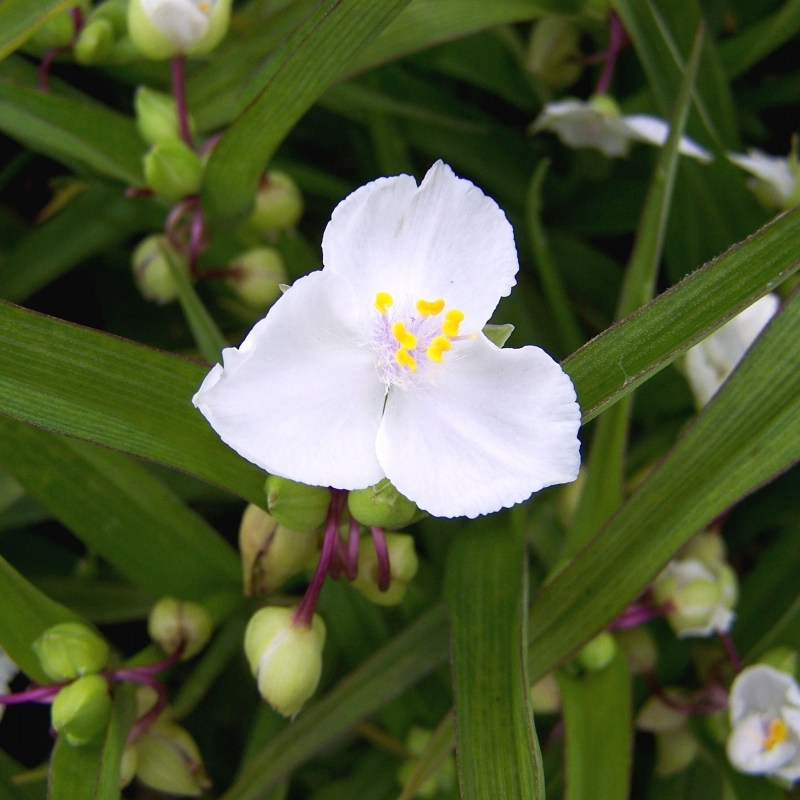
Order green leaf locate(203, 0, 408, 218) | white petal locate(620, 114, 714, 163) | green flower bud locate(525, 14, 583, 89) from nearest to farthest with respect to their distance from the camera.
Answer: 1. green leaf locate(203, 0, 408, 218)
2. white petal locate(620, 114, 714, 163)
3. green flower bud locate(525, 14, 583, 89)

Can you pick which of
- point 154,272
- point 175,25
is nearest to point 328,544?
point 154,272

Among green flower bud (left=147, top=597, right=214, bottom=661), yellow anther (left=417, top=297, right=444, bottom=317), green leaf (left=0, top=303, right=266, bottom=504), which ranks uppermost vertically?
yellow anther (left=417, top=297, right=444, bottom=317)

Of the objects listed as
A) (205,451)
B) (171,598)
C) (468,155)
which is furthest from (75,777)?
(468,155)

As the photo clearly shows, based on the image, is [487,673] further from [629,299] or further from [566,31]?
[566,31]

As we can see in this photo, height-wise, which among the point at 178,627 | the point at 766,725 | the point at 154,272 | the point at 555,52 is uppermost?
the point at 555,52

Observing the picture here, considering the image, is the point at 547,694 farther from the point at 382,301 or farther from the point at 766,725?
the point at 382,301

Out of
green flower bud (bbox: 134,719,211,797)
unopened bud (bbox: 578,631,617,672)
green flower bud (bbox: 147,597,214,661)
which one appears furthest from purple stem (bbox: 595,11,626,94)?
green flower bud (bbox: 134,719,211,797)

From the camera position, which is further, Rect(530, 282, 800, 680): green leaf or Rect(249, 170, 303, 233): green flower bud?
Rect(249, 170, 303, 233): green flower bud

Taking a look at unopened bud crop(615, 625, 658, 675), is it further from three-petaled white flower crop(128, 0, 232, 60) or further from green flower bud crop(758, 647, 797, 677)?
three-petaled white flower crop(128, 0, 232, 60)
